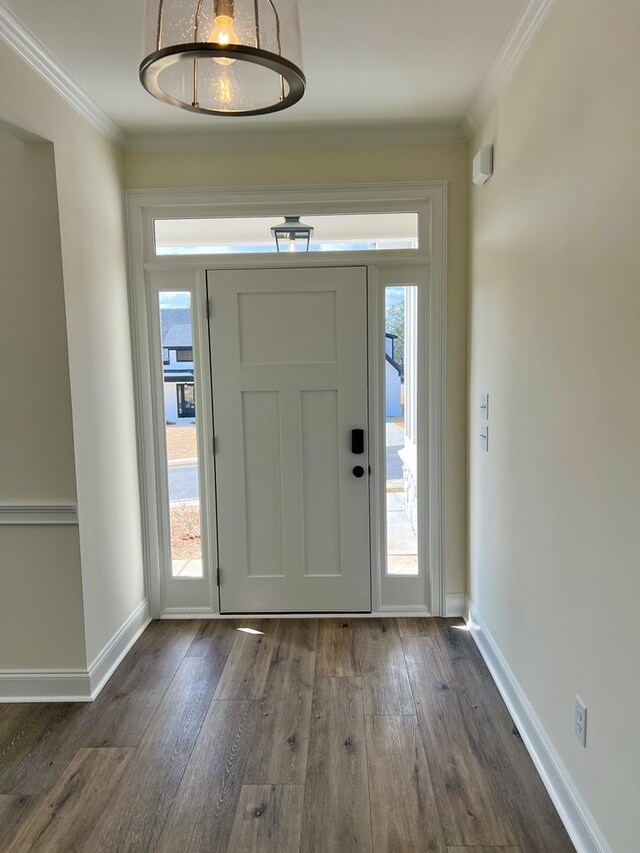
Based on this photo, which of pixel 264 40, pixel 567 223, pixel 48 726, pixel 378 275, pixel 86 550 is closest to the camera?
pixel 264 40

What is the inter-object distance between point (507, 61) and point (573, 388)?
144 cm

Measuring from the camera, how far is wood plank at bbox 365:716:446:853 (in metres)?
1.71

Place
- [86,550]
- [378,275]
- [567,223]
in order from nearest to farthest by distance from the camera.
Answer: [567,223] < [86,550] < [378,275]

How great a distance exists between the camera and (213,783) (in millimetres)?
1963

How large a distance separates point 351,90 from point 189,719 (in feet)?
9.26

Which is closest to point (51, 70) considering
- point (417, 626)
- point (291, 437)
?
point (291, 437)

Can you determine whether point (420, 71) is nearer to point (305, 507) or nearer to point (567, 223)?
point (567, 223)

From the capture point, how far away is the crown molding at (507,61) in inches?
75.2

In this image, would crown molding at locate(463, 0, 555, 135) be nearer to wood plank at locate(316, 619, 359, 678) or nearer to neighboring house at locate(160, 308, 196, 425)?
neighboring house at locate(160, 308, 196, 425)

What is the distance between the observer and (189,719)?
7.64ft

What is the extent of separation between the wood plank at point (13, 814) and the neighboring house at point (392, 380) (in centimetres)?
230

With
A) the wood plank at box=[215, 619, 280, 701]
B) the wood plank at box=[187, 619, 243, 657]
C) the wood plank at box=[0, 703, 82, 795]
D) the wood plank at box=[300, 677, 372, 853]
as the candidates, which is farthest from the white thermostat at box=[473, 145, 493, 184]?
the wood plank at box=[0, 703, 82, 795]

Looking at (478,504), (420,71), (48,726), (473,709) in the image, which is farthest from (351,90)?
(48,726)

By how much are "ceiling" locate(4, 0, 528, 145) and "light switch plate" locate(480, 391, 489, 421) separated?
54.9 inches
